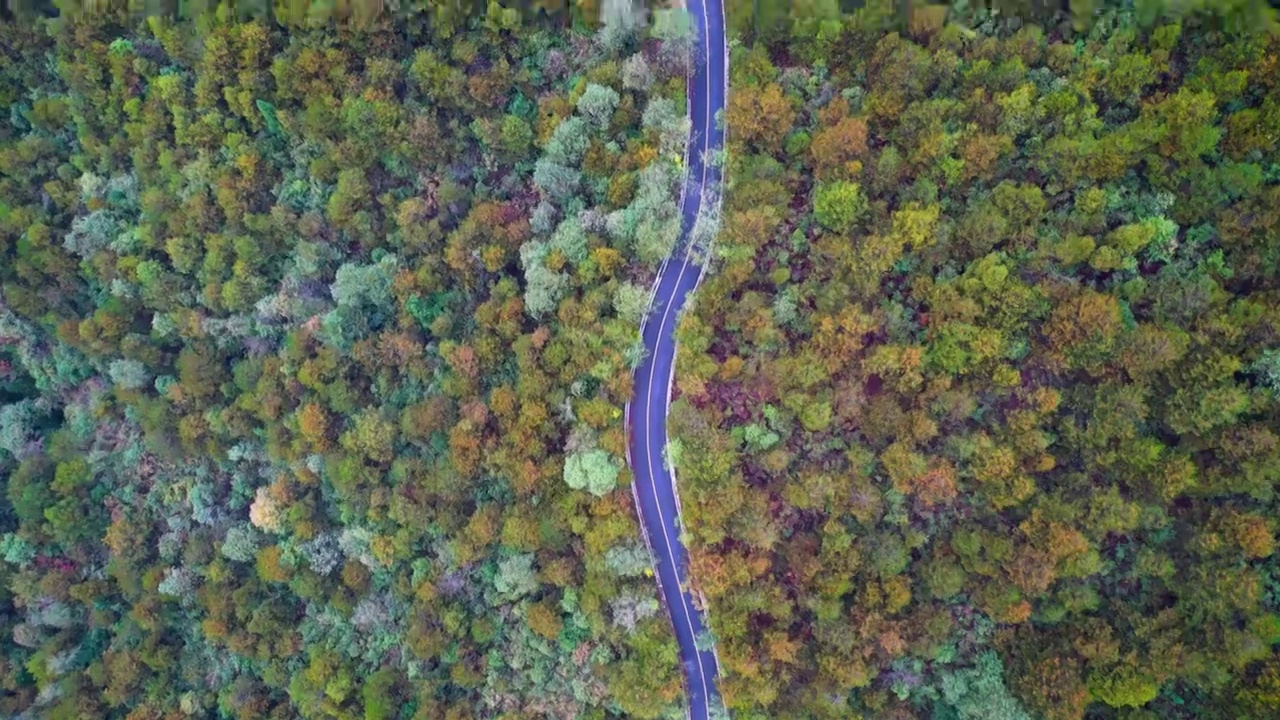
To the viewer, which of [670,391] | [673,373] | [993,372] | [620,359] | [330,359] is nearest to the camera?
[993,372]

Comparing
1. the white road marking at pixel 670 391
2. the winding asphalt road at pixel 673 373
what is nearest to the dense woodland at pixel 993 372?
the winding asphalt road at pixel 673 373

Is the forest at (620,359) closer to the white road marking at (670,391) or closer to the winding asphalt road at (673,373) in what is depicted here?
the winding asphalt road at (673,373)

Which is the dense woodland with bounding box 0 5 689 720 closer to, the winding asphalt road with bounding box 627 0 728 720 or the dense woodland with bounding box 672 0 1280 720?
the winding asphalt road with bounding box 627 0 728 720

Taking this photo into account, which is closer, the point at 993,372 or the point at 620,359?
the point at 993,372

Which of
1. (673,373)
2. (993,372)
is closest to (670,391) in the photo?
(673,373)

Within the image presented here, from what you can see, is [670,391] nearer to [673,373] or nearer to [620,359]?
[673,373]

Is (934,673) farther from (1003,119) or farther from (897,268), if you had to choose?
(1003,119)
